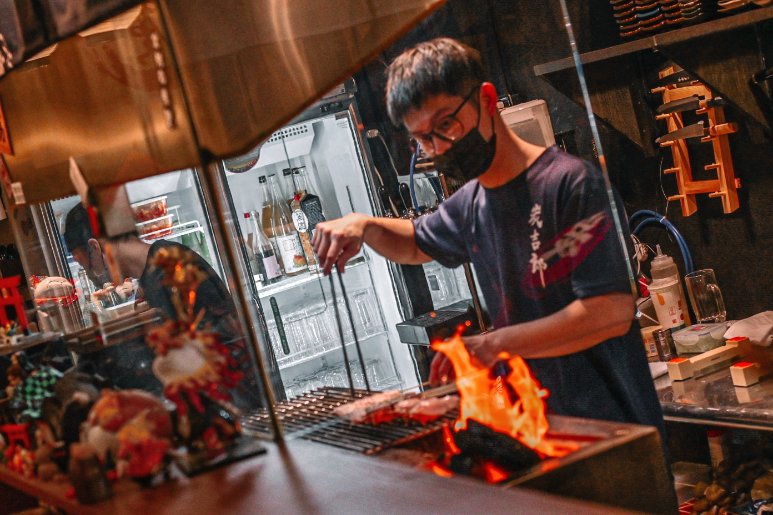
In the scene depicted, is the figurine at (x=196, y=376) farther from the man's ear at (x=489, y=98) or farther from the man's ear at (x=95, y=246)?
the man's ear at (x=489, y=98)

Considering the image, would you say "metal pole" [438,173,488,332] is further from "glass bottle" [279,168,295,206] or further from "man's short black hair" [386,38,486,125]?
"glass bottle" [279,168,295,206]

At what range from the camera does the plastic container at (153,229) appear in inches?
79.7

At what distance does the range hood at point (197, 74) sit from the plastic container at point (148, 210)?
0.21ft

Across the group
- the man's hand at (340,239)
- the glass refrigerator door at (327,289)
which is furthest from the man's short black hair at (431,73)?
the man's hand at (340,239)

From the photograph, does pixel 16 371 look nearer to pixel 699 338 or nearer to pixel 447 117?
pixel 447 117

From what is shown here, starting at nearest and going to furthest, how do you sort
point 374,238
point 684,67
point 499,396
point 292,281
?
1. point 499,396
2. point 374,238
3. point 292,281
4. point 684,67

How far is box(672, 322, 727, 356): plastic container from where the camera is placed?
3.03 m

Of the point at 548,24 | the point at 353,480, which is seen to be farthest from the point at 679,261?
the point at 353,480

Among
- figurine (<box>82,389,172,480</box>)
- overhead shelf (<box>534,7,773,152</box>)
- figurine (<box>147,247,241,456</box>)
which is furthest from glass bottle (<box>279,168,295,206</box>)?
overhead shelf (<box>534,7,773,152</box>)

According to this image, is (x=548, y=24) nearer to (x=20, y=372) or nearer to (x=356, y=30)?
(x=356, y=30)

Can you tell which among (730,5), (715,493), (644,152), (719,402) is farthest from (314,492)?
(644,152)

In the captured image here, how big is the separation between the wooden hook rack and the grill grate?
177 cm

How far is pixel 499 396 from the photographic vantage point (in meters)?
1.63

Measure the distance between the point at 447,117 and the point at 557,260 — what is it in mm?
321
